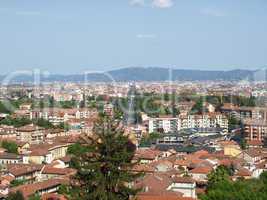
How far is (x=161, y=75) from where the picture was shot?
92188 millimetres

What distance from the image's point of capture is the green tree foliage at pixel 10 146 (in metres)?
22.2

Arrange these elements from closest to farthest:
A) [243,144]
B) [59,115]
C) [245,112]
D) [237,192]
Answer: [237,192] < [243,144] < [245,112] < [59,115]

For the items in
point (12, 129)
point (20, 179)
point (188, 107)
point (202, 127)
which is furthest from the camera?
point (188, 107)

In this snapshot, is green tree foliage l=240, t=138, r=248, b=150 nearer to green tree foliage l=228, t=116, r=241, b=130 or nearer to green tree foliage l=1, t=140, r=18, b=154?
green tree foliage l=228, t=116, r=241, b=130

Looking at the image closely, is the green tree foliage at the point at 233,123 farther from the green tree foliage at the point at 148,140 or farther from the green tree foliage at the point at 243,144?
the green tree foliage at the point at 148,140

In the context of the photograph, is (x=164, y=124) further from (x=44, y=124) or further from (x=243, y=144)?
(x=243, y=144)

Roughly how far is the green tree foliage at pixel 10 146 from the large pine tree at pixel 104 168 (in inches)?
647

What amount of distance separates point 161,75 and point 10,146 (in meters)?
70.7

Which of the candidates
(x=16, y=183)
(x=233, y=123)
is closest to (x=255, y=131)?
(x=233, y=123)

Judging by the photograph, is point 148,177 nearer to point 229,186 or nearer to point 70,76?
point 229,186

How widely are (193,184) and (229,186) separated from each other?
8.03 ft

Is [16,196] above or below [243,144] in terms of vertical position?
above

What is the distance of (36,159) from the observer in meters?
20.2

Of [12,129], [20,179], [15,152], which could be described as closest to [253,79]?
[12,129]
